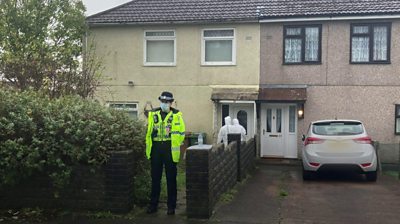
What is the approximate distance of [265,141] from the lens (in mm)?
14914

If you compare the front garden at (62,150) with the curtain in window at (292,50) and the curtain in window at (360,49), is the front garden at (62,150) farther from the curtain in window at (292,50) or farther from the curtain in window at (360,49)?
the curtain in window at (360,49)

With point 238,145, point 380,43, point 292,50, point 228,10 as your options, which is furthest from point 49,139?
point 380,43

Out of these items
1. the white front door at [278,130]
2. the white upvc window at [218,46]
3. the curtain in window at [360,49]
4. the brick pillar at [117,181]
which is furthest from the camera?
the white upvc window at [218,46]

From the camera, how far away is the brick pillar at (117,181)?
607cm

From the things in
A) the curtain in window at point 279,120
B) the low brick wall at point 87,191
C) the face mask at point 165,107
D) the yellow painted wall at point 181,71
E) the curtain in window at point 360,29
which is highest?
the curtain in window at point 360,29

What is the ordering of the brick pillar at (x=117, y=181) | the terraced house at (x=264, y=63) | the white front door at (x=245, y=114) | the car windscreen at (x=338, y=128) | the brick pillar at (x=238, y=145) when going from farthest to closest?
the white front door at (x=245, y=114)
the terraced house at (x=264, y=63)
the car windscreen at (x=338, y=128)
the brick pillar at (x=238, y=145)
the brick pillar at (x=117, y=181)

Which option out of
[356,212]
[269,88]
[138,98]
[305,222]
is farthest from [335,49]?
[305,222]

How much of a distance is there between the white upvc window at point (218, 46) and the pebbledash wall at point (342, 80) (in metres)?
1.09

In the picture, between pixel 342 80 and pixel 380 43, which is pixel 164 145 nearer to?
pixel 342 80

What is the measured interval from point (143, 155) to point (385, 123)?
9825 mm

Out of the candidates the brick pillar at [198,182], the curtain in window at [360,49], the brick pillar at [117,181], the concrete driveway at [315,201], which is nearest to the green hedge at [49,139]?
the brick pillar at [117,181]

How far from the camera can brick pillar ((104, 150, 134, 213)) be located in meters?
6.07

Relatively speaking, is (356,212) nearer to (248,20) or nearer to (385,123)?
(385,123)

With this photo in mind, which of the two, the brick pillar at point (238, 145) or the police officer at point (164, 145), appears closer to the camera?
the police officer at point (164, 145)
